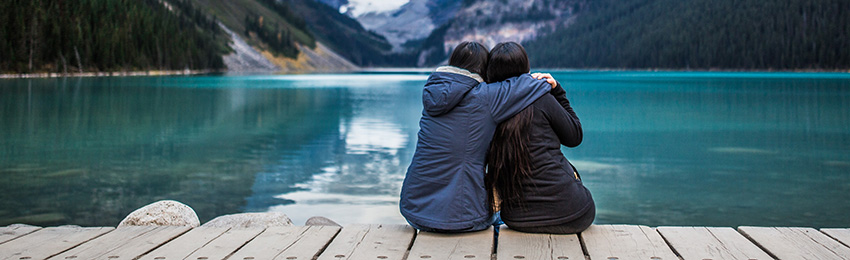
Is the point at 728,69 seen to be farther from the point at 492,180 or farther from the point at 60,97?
the point at 492,180

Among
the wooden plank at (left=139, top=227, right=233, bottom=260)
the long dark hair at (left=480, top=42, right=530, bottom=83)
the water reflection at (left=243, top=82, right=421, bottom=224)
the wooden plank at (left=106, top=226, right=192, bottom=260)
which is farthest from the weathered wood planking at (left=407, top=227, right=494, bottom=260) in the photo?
the water reflection at (left=243, top=82, right=421, bottom=224)

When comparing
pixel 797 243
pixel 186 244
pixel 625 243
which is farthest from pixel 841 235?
pixel 186 244

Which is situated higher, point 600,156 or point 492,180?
point 492,180

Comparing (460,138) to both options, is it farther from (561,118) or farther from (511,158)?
(561,118)

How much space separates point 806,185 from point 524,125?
10.8 m

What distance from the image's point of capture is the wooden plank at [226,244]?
5012mm

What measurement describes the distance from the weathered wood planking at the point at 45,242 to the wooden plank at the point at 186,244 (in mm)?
625

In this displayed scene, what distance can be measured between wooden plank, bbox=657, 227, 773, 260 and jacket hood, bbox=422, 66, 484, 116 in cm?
174

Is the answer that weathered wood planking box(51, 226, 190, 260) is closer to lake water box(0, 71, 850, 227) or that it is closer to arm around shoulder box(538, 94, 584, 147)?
arm around shoulder box(538, 94, 584, 147)

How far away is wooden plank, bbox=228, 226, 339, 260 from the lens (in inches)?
198

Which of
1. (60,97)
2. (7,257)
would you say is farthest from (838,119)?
(60,97)

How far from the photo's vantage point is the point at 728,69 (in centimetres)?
18250

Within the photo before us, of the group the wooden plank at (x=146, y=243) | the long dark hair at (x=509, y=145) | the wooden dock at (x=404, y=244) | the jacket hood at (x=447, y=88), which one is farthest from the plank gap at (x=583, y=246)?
the wooden plank at (x=146, y=243)

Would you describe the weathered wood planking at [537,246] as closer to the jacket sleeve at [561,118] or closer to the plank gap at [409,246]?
the plank gap at [409,246]
